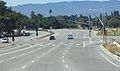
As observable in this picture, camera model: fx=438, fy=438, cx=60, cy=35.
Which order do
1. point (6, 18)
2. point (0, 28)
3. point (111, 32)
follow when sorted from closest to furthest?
1. point (0, 28)
2. point (6, 18)
3. point (111, 32)

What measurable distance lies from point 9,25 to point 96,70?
115m

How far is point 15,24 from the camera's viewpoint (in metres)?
147

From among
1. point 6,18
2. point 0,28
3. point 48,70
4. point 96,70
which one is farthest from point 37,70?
point 6,18

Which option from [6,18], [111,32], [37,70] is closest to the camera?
[37,70]

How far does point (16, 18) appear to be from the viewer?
14738 centimetres

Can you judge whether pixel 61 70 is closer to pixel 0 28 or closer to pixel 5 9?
pixel 0 28

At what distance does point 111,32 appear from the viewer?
152 m

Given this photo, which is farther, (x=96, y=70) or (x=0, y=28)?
(x=0, y=28)

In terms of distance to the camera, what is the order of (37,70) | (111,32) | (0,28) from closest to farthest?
(37,70) → (0,28) → (111,32)

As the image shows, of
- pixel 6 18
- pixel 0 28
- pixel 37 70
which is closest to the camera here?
pixel 37 70

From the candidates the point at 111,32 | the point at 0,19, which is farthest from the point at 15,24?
the point at 111,32

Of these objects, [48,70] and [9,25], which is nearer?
[48,70]

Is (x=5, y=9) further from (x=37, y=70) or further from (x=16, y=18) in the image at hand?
(x=37, y=70)

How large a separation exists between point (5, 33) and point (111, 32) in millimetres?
36628
